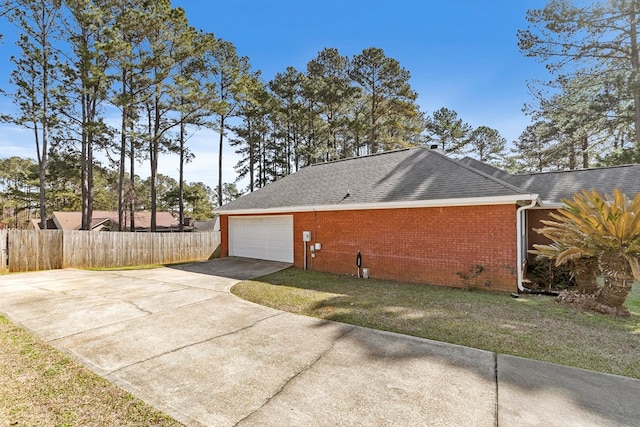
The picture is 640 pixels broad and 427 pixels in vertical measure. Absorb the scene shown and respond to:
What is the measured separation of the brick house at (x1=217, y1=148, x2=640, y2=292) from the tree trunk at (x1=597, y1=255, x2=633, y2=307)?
5.54ft

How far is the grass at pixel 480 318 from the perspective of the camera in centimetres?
394

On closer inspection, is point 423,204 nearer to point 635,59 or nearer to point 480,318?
point 480,318

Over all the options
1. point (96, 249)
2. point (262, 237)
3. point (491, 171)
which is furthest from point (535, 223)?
point (96, 249)

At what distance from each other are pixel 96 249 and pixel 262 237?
697 cm

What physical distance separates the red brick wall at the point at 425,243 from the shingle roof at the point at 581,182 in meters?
4.76

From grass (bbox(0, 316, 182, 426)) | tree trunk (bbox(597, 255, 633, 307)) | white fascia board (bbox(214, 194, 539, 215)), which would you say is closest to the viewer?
grass (bbox(0, 316, 182, 426))

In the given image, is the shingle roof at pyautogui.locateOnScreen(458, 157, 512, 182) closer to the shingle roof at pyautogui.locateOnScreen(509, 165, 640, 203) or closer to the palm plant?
the shingle roof at pyautogui.locateOnScreen(509, 165, 640, 203)

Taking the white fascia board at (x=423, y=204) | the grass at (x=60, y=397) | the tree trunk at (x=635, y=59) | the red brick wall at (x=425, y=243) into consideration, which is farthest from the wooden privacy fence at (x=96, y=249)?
the tree trunk at (x=635, y=59)

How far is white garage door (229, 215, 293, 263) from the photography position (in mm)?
12211

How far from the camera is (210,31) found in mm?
18656

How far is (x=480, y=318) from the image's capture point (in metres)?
5.31

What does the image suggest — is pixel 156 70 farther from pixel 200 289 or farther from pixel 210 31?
pixel 200 289

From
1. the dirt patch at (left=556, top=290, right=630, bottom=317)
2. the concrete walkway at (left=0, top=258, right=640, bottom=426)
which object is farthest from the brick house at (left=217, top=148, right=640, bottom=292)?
the concrete walkway at (left=0, top=258, right=640, bottom=426)

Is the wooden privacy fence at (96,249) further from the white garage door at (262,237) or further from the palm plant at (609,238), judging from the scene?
the palm plant at (609,238)
